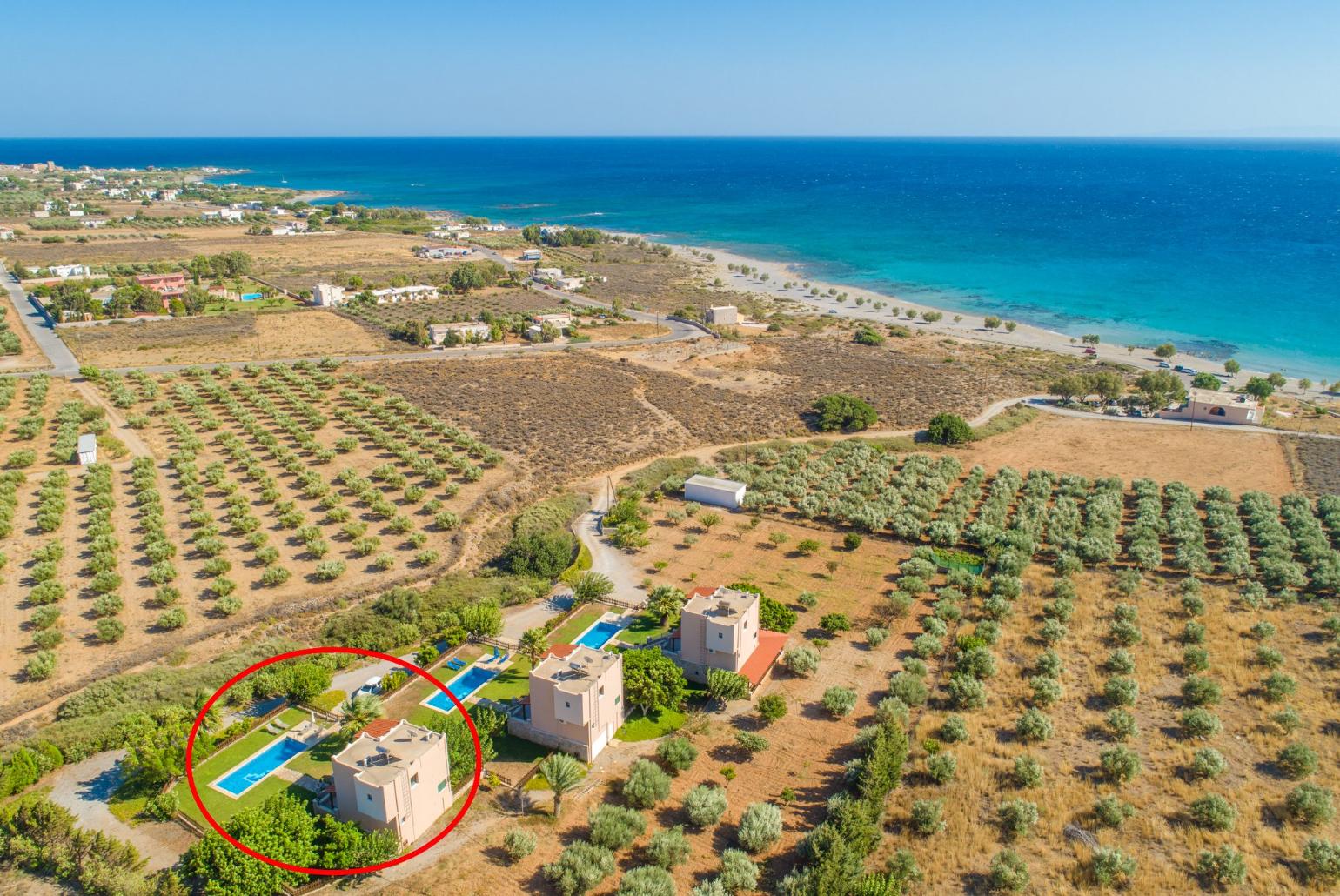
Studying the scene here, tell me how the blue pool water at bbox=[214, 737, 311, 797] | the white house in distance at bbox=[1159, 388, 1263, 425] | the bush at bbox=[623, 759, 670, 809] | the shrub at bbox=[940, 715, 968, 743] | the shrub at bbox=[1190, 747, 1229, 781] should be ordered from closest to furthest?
the bush at bbox=[623, 759, 670, 809] → the blue pool water at bbox=[214, 737, 311, 797] → the shrub at bbox=[1190, 747, 1229, 781] → the shrub at bbox=[940, 715, 968, 743] → the white house in distance at bbox=[1159, 388, 1263, 425]

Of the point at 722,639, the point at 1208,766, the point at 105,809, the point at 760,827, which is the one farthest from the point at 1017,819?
the point at 105,809

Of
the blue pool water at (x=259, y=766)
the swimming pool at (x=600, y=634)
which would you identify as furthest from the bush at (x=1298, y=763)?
the blue pool water at (x=259, y=766)

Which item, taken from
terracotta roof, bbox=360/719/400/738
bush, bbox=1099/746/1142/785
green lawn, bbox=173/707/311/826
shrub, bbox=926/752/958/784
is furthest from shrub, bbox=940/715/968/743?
green lawn, bbox=173/707/311/826

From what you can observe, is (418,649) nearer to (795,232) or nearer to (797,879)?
(797,879)

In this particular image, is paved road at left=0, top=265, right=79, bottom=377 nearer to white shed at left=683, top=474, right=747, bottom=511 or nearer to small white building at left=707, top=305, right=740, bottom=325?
white shed at left=683, top=474, right=747, bottom=511

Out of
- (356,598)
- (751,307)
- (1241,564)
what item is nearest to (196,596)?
(356,598)

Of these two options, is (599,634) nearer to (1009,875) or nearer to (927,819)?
(927,819)
